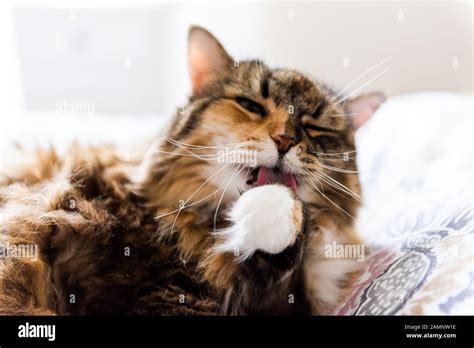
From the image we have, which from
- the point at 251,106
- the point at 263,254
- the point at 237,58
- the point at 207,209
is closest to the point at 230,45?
the point at 237,58

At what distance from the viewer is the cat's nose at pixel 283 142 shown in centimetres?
119

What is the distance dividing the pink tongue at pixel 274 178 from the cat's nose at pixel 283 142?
0.17 feet

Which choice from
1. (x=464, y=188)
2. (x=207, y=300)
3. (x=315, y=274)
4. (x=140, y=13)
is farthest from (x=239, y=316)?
(x=140, y=13)

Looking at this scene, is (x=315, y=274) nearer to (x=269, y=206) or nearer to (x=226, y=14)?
(x=269, y=206)

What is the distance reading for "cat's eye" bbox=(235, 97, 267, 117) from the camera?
125 centimetres

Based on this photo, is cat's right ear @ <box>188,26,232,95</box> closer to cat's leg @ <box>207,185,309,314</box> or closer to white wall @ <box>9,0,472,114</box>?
white wall @ <box>9,0,472,114</box>

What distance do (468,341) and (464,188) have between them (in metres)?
0.37

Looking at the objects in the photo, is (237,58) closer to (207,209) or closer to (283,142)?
(283,142)

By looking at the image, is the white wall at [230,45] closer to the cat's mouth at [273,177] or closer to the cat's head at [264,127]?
the cat's head at [264,127]

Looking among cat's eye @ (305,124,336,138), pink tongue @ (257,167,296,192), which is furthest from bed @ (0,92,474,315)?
pink tongue @ (257,167,296,192)

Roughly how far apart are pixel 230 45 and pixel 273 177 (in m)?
0.40

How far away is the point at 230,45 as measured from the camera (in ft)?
4.45

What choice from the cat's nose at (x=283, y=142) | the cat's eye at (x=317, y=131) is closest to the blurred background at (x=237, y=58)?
the cat's eye at (x=317, y=131)

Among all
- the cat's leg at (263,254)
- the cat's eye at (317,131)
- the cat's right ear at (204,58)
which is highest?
the cat's right ear at (204,58)
